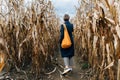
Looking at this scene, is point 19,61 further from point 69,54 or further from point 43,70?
point 69,54

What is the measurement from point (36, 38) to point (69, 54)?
39.0 inches

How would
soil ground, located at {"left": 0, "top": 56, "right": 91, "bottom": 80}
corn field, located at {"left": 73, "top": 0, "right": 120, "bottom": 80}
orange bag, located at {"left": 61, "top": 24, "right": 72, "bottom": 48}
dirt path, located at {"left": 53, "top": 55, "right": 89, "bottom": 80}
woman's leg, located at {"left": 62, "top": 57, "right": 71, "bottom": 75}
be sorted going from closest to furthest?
corn field, located at {"left": 73, "top": 0, "right": 120, "bottom": 80}
soil ground, located at {"left": 0, "top": 56, "right": 91, "bottom": 80}
dirt path, located at {"left": 53, "top": 55, "right": 89, "bottom": 80}
woman's leg, located at {"left": 62, "top": 57, "right": 71, "bottom": 75}
orange bag, located at {"left": 61, "top": 24, "right": 72, "bottom": 48}

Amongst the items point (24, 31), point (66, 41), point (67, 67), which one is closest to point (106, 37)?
point (66, 41)

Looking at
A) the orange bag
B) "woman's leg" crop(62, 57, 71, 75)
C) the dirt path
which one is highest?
the orange bag

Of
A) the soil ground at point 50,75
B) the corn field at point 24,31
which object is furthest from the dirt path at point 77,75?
the corn field at point 24,31

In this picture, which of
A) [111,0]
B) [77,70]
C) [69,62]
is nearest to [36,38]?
[69,62]

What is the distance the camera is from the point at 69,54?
6.72m

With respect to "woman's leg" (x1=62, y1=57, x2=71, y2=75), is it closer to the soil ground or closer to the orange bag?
the soil ground

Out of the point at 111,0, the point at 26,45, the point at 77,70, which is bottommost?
the point at 77,70

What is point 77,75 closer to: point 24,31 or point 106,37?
point 24,31

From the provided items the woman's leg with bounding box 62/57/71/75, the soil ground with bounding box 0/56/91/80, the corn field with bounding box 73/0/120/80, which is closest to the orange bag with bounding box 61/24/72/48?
the woman's leg with bounding box 62/57/71/75

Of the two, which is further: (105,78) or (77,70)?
(77,70)

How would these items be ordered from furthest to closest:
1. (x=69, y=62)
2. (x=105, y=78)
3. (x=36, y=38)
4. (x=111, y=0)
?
(x=69, y=62)
(x=36, y=38)
(x=105, y=78)
(x=111, y=0)

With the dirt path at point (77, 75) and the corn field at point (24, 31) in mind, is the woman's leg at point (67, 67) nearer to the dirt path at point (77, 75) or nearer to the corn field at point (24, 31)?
the dirt path at point (77, 75)
